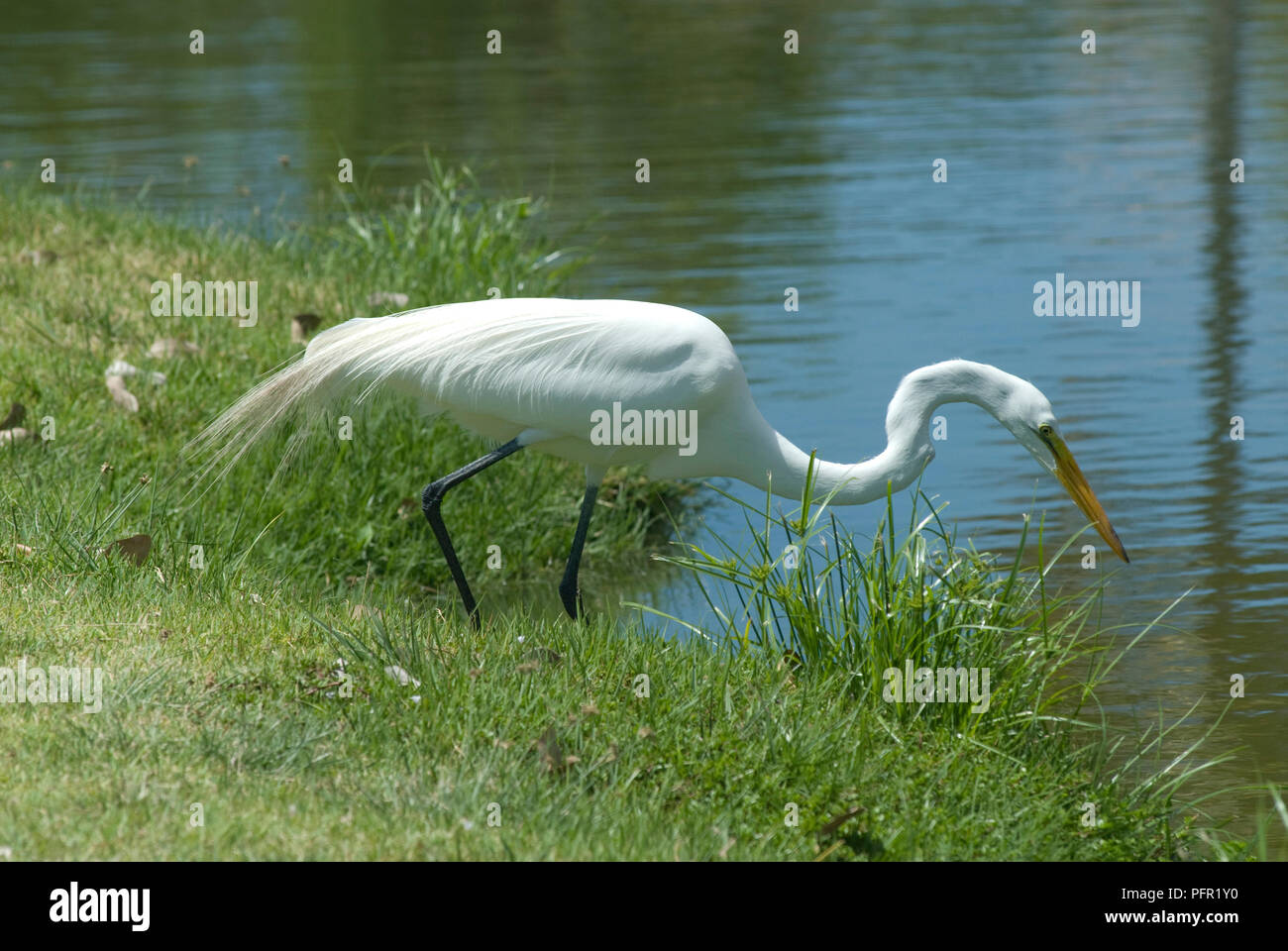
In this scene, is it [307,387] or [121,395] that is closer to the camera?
[307,387]

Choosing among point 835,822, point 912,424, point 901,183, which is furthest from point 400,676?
point 901,183

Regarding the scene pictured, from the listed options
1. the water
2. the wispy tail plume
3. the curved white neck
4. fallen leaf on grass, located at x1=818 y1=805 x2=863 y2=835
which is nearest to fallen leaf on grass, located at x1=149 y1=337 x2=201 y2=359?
the wispy tail plume

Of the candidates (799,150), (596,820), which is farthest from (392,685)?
(799,150)

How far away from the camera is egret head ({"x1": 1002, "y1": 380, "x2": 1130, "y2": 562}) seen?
212 inches

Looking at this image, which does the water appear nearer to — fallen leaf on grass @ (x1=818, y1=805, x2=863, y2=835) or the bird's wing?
fallen leaf on grass @ (x1=818, y1=805, x2=863, y2=835)

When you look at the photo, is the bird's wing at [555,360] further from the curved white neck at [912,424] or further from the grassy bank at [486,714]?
the grassy bank at [486,714]

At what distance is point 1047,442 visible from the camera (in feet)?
17.9

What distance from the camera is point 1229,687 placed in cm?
583

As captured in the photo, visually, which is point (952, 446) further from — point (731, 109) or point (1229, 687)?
point (731, 109)

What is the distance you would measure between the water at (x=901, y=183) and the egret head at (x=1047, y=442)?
0.66 metres

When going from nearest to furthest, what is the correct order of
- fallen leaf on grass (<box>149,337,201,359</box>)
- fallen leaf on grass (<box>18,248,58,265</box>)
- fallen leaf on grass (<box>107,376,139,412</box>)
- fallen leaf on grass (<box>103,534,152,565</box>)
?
1. fallen leaf on grass (<box>103,534,152,565</box>)
2. fallen leaf on grass (<box>107,376,139,412</box>)
3. fallen leaf on grass (<box>149,337,201,359</box>)
4. fallen leaf on grass (<box>18,248,58,265</box>)

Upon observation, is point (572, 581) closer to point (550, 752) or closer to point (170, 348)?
point (550, 752)

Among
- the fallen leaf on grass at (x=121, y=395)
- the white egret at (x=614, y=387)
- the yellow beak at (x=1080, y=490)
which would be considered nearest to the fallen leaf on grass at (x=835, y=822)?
the white egret at (x=614, y=387)

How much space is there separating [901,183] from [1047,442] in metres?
9.37
